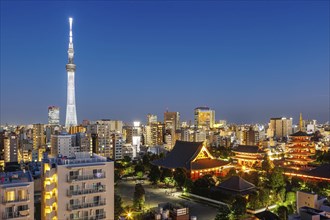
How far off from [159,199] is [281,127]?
72.1 meters

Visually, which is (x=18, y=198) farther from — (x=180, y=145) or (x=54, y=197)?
(x=180, y=145)

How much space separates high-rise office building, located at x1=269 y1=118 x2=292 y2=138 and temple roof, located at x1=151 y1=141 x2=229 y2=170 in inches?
2442

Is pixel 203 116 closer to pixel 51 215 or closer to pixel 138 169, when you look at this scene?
pixel 138 169

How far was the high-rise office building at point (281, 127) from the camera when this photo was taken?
278 feet

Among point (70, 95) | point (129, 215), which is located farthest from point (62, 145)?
point (70, 95)

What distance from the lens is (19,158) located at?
4022 cm

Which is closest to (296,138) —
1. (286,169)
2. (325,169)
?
(286,169)

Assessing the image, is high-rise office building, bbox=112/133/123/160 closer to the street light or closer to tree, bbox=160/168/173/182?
tree, bbox=160/168/173/182

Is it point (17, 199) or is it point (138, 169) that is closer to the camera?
point (17, 199)

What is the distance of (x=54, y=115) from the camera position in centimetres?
8919

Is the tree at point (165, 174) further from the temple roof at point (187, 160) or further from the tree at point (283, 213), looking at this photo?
the tree at point (283, 213)

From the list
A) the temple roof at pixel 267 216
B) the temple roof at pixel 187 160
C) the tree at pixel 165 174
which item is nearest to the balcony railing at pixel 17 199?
the temple roof at pixel 267 216

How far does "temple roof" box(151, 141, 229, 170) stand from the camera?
87.9 ft

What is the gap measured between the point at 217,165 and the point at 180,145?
4.27 metres
